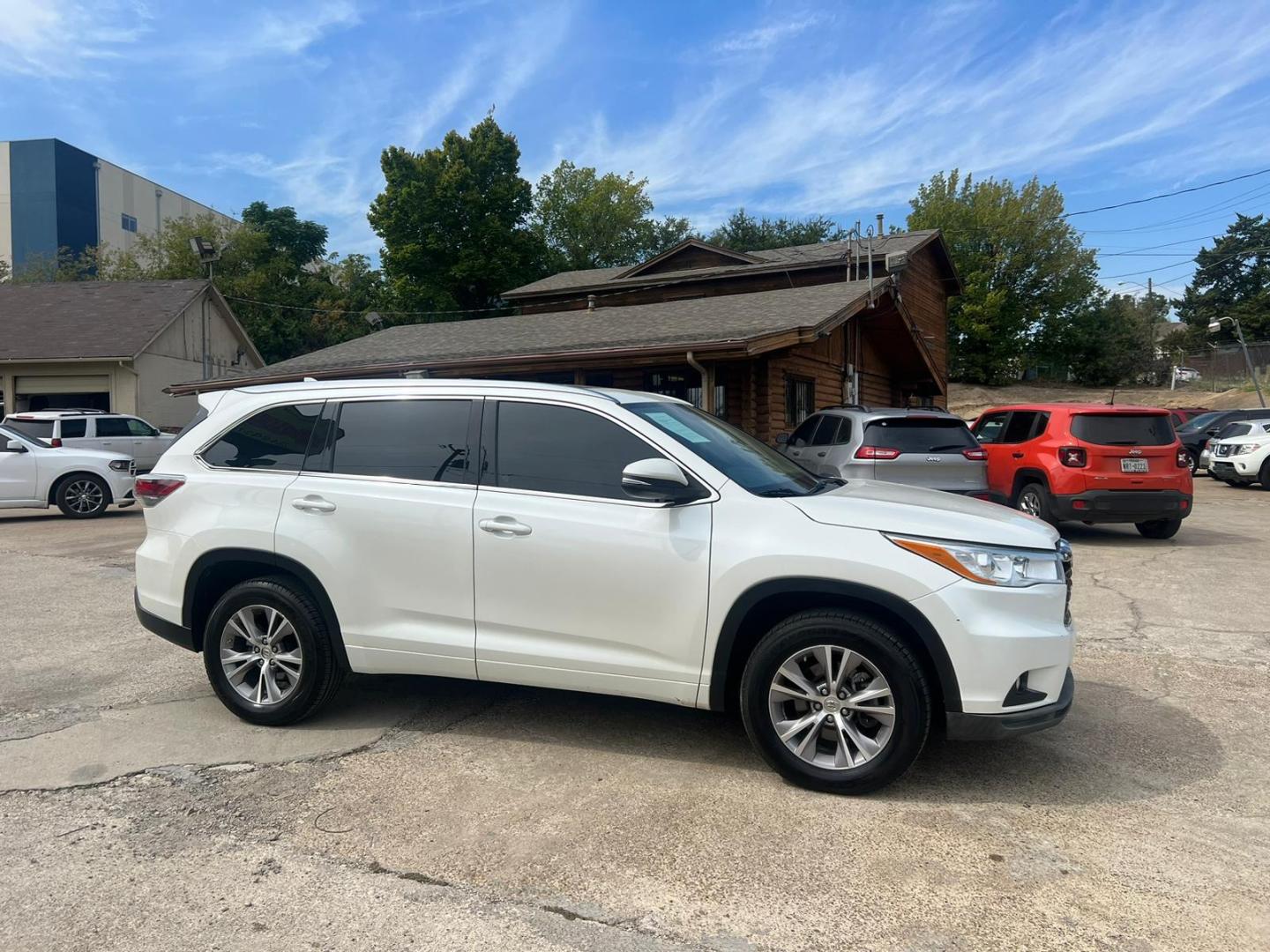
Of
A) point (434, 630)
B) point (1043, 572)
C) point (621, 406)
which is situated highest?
point (621, 406)

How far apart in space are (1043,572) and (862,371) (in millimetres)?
16034

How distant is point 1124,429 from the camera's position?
9727 mm

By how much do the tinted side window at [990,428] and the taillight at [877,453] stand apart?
273 centimetres

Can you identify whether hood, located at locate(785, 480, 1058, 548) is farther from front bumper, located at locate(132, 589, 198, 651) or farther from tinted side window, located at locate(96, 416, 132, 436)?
tinted side window, located at locate(96, 416, 132, 436)

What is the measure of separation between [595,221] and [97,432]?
43921mm

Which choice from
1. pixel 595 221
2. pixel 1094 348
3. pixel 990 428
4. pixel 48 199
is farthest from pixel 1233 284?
pixel 48 199

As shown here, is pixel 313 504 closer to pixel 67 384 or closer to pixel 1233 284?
pixel 67 384

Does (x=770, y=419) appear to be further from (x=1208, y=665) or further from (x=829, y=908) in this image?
(x=829, y=908)

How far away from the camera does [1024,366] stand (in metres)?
50.9

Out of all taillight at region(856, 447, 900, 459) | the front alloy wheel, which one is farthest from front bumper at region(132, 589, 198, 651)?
taillight at region(856, 447, 900, 459)

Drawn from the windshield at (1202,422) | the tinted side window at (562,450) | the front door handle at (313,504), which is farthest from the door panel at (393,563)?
the windshield at (1202,422)

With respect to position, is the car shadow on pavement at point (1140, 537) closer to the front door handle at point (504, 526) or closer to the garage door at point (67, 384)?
the front door handle at point (504, 526)

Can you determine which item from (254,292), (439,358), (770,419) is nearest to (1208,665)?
(770,419)

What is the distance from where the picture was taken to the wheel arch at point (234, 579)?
4223mm
